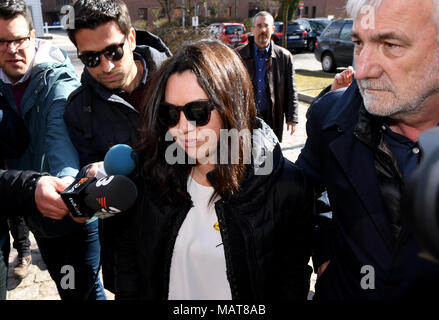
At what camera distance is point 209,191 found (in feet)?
5.52

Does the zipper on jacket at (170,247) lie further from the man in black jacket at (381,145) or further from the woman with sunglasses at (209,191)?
the man in black jacket at (381,145)

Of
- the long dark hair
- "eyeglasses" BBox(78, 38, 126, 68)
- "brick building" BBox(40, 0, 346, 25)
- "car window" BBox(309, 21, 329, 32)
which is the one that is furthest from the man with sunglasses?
"brick building" BBox(40, 0, 346, 25)

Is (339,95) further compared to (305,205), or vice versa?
(339,95)

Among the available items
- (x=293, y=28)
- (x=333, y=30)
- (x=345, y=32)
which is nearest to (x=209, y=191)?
(x=345, y=32)

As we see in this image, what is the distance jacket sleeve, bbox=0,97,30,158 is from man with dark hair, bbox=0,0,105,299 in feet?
0.34

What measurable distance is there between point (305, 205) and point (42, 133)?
5.01ft

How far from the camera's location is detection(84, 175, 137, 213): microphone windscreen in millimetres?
1401

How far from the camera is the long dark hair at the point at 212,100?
1530 millimetres

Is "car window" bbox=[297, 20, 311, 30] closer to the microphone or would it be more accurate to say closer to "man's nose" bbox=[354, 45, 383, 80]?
"man's nose" bbox=[354, 45, 383, 80]

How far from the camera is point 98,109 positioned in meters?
2.13

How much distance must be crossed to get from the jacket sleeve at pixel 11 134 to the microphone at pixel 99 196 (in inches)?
29.0

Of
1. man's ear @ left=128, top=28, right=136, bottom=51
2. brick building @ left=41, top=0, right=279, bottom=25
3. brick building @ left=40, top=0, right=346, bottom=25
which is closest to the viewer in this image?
man's ear @ left=128, top=28, right=136, bottom=51
